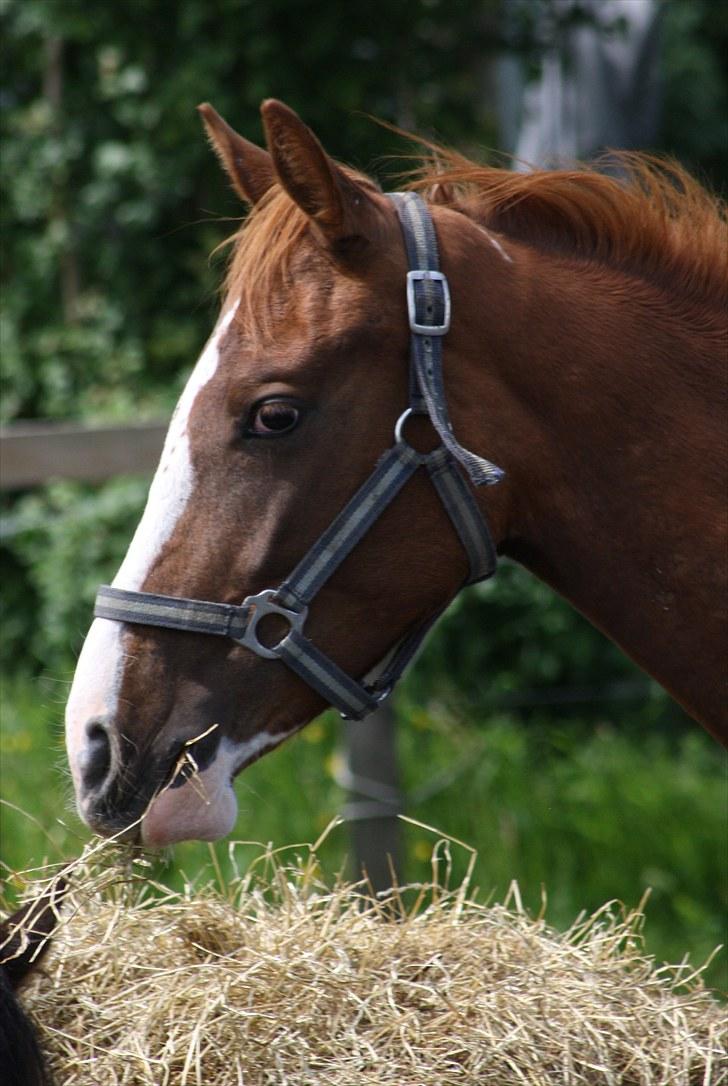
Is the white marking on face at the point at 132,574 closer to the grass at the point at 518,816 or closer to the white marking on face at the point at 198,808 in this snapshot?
the white marking on face at the point at 198,808

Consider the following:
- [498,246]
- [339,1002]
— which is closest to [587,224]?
[498,246]

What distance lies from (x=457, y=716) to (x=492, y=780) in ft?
1.40

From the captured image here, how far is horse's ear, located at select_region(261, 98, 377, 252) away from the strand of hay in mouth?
100 cm

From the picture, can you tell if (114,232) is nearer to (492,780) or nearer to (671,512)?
(492,780)

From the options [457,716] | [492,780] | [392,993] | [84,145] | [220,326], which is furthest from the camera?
[84,145]

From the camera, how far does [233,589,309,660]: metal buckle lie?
191 cm

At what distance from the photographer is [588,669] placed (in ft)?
16.2

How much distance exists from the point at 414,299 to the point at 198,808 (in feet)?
2.72

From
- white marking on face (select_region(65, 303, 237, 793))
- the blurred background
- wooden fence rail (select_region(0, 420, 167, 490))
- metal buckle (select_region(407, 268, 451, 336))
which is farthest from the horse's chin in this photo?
wooden fence rail (select_region(0, 420, 167, 490))

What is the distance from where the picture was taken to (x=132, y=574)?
1.91 m

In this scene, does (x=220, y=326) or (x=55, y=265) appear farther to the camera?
(x=55, y=265)

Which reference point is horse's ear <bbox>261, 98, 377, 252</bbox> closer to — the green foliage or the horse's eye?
the horse's eye

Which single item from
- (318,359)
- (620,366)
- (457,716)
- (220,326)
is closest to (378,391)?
(318,359)

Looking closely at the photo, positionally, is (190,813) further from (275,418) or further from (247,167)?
Result: (247,167)
